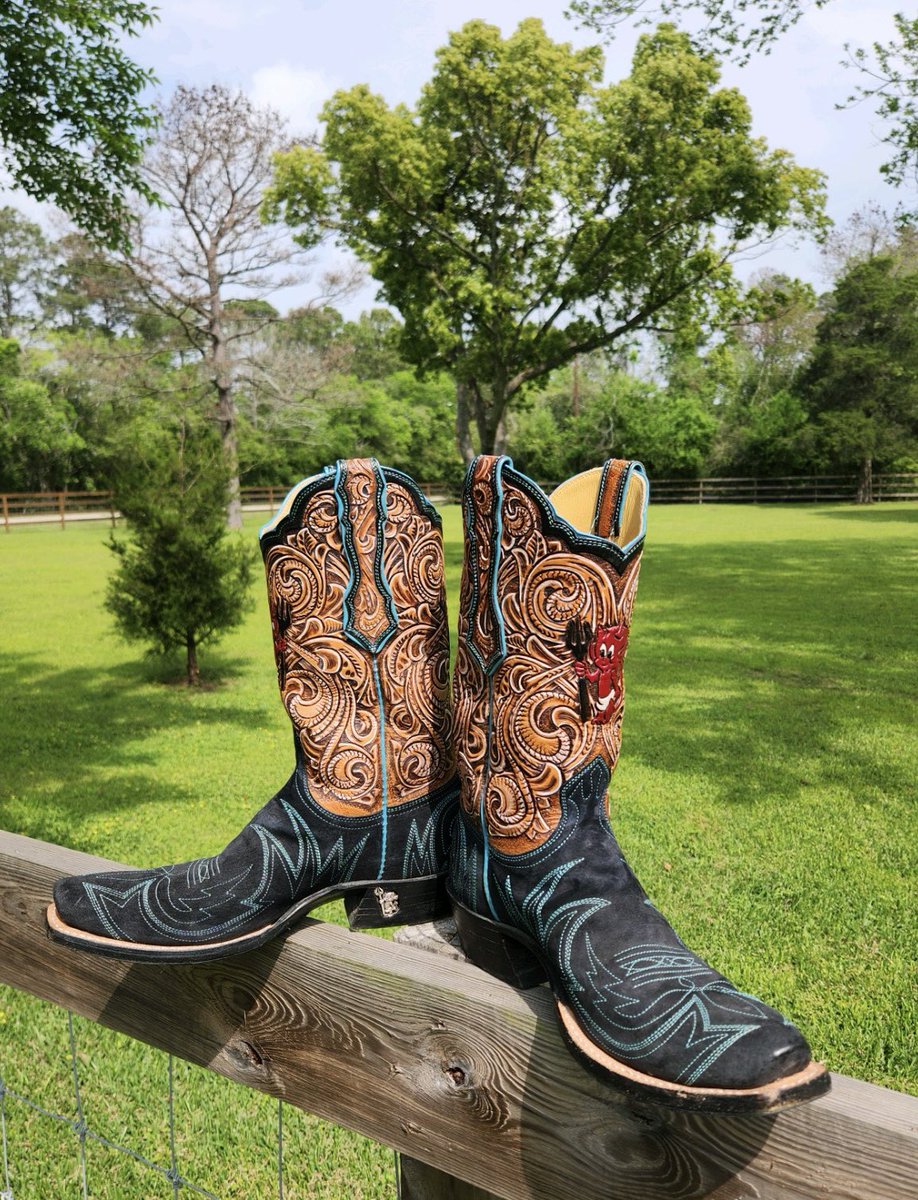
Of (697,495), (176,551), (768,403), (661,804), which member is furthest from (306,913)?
(768,403)

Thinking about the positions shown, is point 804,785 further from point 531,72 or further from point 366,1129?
point 531,72

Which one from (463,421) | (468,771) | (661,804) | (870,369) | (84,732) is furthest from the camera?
(870,369)

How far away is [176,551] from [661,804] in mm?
4815

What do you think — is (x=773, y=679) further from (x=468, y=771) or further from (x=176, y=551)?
(x=468, y=771)

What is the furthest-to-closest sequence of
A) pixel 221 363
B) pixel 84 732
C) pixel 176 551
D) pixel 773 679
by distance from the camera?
pixel 221 363 < pixel 176 551 < pixel 773 679 < pixel 84 732

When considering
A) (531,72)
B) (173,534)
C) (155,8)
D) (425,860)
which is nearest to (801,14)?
(531,72)

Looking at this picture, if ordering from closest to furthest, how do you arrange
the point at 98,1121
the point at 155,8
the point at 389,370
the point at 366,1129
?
the point at 366,1129, the point at 98,1121, the point at 155,8, the point at 389,370

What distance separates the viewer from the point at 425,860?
1.18 meters

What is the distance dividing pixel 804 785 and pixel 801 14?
9.20 meters

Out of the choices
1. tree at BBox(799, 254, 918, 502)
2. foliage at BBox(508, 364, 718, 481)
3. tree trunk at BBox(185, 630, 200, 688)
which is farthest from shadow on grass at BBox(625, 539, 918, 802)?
foliage at BBox(508, 364, 718, 481)

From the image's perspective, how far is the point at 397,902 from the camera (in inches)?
46.1

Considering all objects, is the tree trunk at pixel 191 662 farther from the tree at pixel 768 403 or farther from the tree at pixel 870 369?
the tree at pixel 870 369

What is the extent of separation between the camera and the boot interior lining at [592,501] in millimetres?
1043

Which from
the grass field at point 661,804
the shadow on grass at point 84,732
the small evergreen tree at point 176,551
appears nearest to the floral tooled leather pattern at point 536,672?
the grass field at point 661,804
